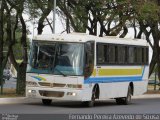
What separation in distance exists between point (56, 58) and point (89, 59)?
4.71 ft

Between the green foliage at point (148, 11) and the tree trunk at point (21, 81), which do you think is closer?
the tree trunk at point (21, 81)

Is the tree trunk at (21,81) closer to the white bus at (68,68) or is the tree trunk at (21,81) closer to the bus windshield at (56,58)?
the white bus at (68,68)

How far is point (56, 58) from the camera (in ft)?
89.0

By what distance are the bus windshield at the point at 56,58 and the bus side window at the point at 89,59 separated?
0.29m

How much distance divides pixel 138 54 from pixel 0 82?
23.0 feet

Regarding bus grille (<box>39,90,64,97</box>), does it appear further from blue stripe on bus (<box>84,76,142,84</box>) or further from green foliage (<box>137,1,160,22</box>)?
green foliage (<box>137,1,160,22</box>)

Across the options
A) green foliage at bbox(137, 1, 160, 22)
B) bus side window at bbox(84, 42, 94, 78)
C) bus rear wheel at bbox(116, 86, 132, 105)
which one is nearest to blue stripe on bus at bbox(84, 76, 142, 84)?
bus side window at bbox(84, 42, 94, 78)

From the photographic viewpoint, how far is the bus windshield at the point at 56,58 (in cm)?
2700

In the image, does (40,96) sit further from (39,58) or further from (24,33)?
(24,33)

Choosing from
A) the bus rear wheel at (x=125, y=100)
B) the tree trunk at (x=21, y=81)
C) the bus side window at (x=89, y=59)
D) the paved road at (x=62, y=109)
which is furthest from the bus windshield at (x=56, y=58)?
the tree trunk at (x=21, y=81)

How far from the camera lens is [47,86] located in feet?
88.6

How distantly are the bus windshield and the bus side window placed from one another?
0.94ft

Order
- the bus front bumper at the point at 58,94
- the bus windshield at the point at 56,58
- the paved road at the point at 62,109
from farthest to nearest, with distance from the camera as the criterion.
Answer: the bus windshield at the point at 56,58 → the bus front bumper at the point at 58,94 → the paved road at the point at 62,109

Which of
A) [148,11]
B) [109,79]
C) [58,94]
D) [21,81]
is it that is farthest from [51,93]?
[148,11]
